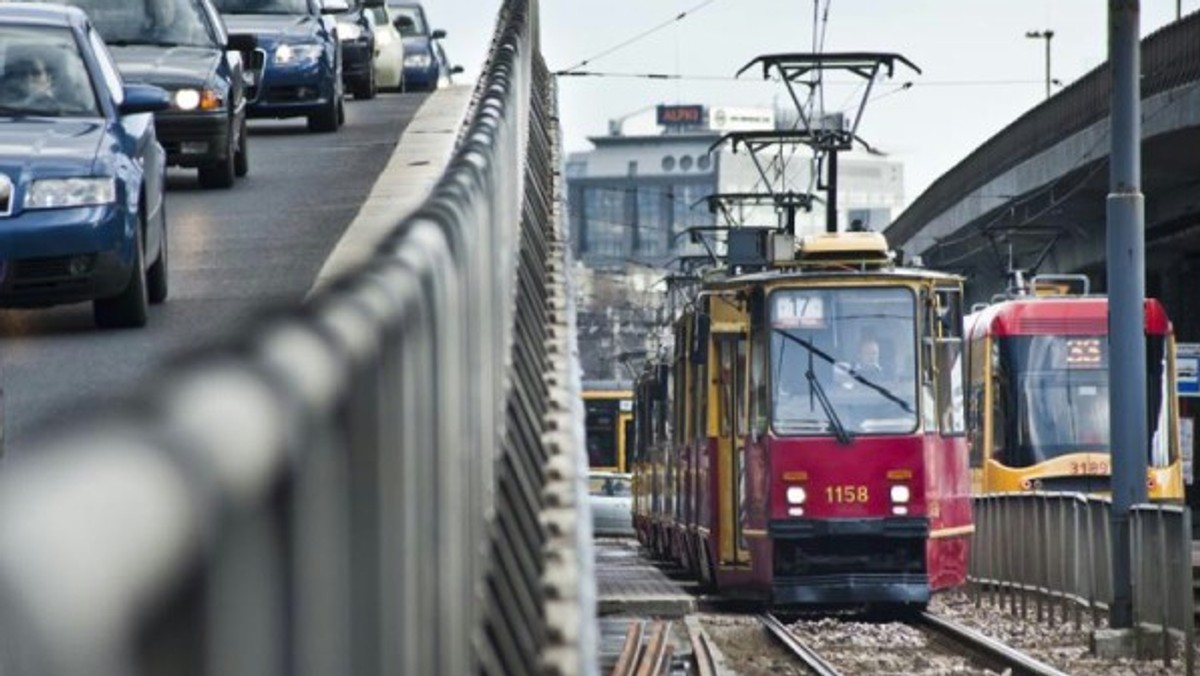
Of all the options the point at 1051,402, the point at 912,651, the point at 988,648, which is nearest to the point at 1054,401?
the point at 1051,402

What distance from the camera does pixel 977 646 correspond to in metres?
24.3

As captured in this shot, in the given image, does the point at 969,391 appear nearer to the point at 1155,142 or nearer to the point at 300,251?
the point at 1155,142

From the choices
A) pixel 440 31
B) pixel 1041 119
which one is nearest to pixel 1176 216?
pixel 1041 119

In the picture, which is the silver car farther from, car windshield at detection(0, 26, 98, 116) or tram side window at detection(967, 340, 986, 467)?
car windshield at detection(0, 26, 98, 116)

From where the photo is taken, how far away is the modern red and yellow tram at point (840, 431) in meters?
27.4

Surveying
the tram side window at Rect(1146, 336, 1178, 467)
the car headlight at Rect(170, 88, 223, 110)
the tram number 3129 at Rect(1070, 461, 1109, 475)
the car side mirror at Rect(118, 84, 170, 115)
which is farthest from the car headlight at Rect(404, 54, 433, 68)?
the car side mirror at Rect(118, 84, 170, 115)

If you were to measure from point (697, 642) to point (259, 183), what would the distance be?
17.5 feet

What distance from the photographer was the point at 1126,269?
24.3m

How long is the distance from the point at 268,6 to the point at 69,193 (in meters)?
17.4

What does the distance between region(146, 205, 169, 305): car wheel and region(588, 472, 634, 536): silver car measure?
149ft

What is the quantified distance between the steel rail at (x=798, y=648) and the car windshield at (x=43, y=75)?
25.5 ft

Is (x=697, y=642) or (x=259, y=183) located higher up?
(x=259, y=183)

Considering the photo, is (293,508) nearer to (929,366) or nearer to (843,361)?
(929,366)

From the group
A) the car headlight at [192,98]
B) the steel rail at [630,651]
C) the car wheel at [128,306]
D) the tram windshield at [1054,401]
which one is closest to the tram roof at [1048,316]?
the tram windshield at [1054,401]
